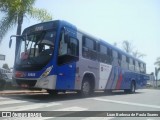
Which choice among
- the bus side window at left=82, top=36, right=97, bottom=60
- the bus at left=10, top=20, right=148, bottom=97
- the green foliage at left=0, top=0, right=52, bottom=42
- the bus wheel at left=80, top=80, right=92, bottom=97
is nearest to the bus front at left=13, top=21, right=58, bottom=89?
the bus at left=10, top=20, right=148, bottom=97

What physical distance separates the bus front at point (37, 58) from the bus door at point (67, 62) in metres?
0.38

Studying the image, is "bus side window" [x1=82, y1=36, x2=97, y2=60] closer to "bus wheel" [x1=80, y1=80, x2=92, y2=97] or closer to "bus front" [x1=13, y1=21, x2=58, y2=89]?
"bus wheel" [x1=80, y1=80, x2=92, y2=97]

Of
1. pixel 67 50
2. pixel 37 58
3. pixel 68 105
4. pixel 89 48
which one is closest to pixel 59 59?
pixel 67 50

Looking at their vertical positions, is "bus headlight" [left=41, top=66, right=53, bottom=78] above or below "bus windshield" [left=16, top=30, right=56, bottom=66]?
below

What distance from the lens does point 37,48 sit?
11.3m

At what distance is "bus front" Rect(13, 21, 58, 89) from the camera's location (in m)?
10.8

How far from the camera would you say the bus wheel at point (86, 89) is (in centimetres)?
1320

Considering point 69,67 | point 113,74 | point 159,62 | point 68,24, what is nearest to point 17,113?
point 69,67

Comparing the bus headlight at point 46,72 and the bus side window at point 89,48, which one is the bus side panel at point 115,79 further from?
the bus headlight at point 46,72

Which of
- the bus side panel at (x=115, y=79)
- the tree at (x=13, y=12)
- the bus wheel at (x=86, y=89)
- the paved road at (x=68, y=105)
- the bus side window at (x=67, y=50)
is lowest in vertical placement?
the paved road at (x=68, y=105)

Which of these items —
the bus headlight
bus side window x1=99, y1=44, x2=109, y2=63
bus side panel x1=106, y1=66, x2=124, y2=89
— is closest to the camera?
the bus headlight

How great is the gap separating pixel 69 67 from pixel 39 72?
1.56 metres

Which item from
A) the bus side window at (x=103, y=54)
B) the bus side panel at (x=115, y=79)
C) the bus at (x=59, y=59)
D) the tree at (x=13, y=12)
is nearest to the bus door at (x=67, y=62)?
the bus at (x=59, y=59)

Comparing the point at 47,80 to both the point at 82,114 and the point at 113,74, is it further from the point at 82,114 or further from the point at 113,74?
the point at 113,74
